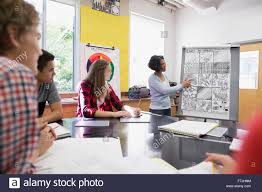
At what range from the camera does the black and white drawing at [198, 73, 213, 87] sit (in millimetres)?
2277

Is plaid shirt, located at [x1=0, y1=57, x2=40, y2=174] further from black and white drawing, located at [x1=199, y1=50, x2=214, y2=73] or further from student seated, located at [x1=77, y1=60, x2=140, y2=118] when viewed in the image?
black and white drawing, located at [x1=199, y1=50, x2=214, y2=73]

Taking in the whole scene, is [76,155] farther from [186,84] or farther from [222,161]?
[186,84]

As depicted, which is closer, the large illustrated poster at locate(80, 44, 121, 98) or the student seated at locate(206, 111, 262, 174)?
the student seated at locate(206, 111, 262, 174)

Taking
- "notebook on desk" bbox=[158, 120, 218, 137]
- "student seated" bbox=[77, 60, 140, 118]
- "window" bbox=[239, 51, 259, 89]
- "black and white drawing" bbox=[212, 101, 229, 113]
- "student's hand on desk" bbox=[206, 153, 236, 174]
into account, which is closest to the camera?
"student's hand on desk" bbox=[206, 153, 236, 174]

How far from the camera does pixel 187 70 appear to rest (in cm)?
246

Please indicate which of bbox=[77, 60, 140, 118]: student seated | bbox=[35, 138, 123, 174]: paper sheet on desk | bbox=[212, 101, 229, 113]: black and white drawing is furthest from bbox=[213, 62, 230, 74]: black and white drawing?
bbox=[35, 138, 123, 174]: paper sheet on desk

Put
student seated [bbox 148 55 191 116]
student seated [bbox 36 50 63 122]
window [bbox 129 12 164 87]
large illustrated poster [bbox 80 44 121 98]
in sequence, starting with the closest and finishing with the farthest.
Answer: student seated [bbox 36 50 63 122]
student seated [bbox 148 55 191 116]
large illustrated poster [bbox 80 44 121 98]
window [bbox 129 12 164 87]

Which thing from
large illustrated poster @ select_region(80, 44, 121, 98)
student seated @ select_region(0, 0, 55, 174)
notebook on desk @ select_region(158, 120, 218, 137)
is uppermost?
large illustrated poster @ select_region(80, 44, 121, 98)

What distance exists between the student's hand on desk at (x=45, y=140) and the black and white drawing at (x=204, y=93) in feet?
5.43

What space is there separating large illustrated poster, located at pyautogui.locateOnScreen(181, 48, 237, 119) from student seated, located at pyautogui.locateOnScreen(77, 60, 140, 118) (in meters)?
0.69

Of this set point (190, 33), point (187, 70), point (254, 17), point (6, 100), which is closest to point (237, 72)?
point (187, 70)

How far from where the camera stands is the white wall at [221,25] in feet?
13.3

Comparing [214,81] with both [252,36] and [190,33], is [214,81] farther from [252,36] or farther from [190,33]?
[190,33]

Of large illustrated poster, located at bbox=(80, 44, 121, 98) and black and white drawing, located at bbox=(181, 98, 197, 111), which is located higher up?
large illustrated poster, located at bbox=(80, 44, 121, 98)
